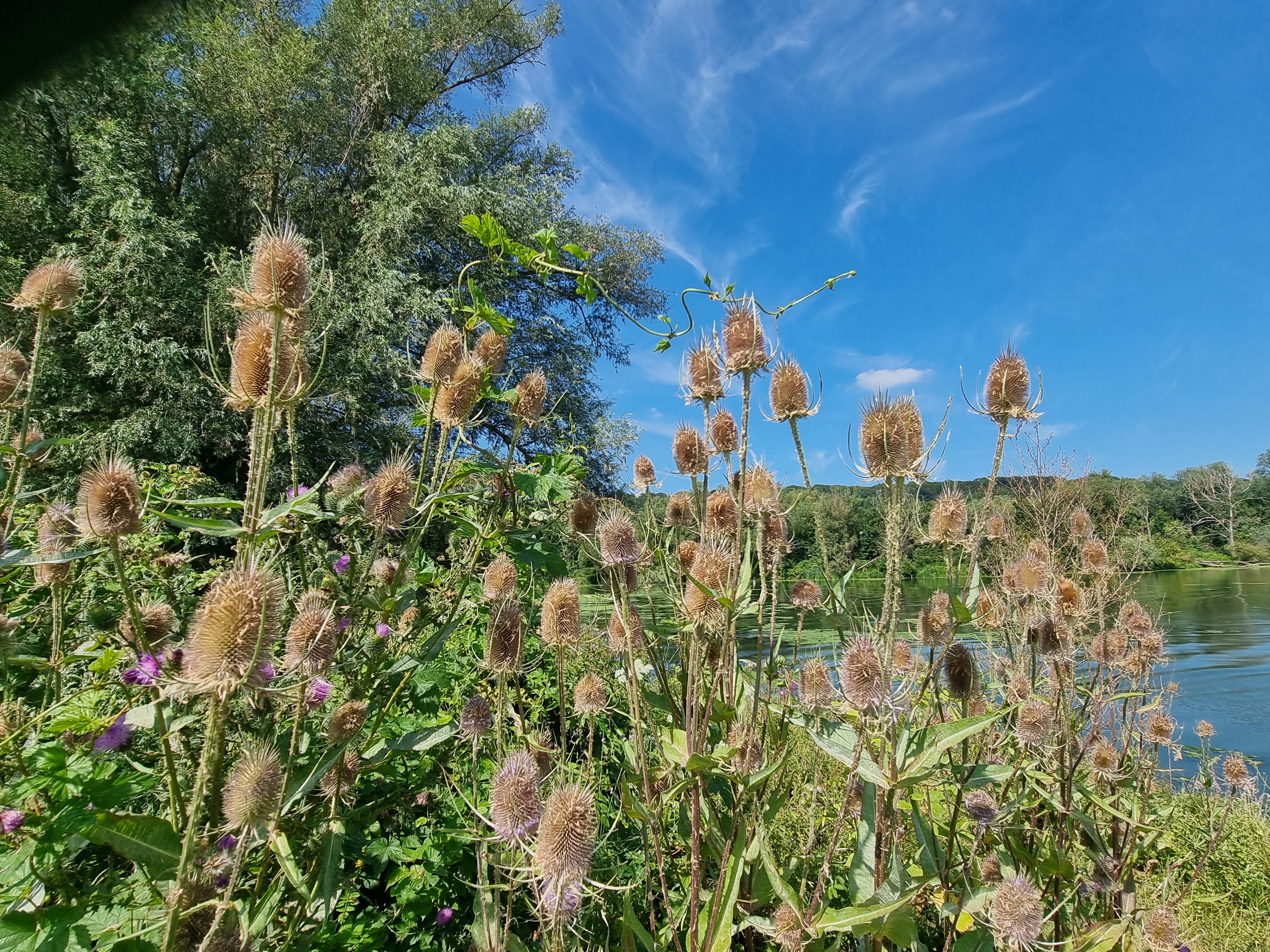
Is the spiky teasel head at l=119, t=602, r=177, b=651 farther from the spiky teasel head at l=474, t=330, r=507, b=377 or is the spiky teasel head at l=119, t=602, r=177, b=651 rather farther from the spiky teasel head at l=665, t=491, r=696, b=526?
the spiky teasel head at l=665, t=491, r=696, b=526

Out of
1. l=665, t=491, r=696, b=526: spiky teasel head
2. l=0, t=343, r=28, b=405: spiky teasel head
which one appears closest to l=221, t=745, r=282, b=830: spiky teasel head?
l=0, t=343, r=28, b=405: spiky teasel head

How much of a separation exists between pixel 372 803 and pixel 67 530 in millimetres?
864

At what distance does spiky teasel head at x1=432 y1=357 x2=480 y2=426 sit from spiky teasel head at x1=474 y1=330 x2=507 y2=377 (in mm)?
87

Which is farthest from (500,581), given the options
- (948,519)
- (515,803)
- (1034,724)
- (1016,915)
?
(1034,724)

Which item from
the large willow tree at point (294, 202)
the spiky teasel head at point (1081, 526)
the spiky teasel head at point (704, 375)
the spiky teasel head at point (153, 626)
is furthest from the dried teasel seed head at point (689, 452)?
the large willow tree at point (294, 202)

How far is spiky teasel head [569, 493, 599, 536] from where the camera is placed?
180 cm

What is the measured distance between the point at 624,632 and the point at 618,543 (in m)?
0.30

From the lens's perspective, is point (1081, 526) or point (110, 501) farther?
point (1081, 526)

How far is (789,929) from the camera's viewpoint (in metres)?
1.36

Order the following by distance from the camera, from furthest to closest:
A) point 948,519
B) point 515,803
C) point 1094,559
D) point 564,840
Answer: point 1094,559
point 948,519
point 515,803
point 564,840

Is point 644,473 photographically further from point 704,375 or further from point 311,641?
point 311,641

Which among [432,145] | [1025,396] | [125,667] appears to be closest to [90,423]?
[432,145]

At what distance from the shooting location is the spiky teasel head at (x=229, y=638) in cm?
87

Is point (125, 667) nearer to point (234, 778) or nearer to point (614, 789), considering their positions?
point (234, 778)
